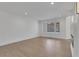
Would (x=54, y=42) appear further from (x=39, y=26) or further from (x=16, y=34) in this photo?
(x=16, y=34)

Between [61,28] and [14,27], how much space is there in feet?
2.97

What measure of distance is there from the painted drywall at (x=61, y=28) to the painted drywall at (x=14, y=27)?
0.43 ft

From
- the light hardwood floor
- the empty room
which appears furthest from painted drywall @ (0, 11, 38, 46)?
the light hardwood floor

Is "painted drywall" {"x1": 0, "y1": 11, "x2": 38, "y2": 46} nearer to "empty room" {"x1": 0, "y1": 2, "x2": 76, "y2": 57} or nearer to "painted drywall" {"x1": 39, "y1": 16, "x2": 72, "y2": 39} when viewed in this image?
"empty room" {"x1": 0, "y1": 2, "x2": 76, "y2": 57}

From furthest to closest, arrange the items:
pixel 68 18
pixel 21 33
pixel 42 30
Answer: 1. pixel 21 33
2. pixel 42 30
3. pixel 68 18

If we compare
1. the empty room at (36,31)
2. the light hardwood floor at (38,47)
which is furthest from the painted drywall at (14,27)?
the light hardwood floor at (38,47)

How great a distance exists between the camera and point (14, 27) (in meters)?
2.01

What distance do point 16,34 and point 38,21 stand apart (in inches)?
20.1

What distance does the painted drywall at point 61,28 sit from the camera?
5.63 ft

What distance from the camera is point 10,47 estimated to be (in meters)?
1.98

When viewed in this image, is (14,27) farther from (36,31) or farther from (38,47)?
(38,47)

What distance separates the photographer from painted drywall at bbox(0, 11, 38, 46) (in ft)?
6.27

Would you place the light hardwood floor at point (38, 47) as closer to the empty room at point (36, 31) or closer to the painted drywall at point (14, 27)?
the empty room at point (36, 31)

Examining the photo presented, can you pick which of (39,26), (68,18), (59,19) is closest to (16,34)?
(39,26)
